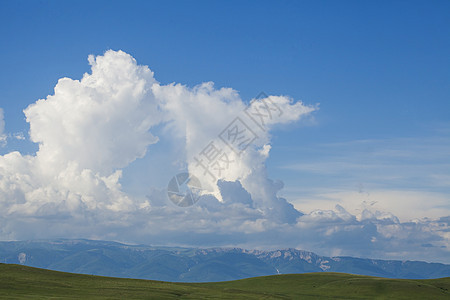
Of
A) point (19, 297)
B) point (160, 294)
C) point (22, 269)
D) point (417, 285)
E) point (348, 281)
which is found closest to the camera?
point (19, 297)

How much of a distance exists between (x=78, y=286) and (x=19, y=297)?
3034 cm

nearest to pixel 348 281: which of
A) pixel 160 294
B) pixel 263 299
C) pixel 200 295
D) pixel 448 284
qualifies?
pixel 448 284

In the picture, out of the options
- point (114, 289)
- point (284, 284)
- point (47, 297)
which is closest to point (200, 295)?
point (114, 289)

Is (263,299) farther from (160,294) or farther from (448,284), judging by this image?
(448,284)

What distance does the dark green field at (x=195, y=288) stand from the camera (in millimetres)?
116688

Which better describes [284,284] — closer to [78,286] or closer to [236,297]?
[236,297]

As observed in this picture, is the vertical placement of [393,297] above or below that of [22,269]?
below

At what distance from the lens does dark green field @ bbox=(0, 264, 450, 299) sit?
116688 mm

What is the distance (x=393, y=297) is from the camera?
14638 cm

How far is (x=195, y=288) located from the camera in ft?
492

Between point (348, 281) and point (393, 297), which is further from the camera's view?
point (348, 281)

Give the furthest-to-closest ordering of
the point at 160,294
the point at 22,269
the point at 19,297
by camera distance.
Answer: the point at 22,269 → the point at 160,294 → the point at 19,297

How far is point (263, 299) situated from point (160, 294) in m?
29.7

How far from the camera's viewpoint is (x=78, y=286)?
129875mm
